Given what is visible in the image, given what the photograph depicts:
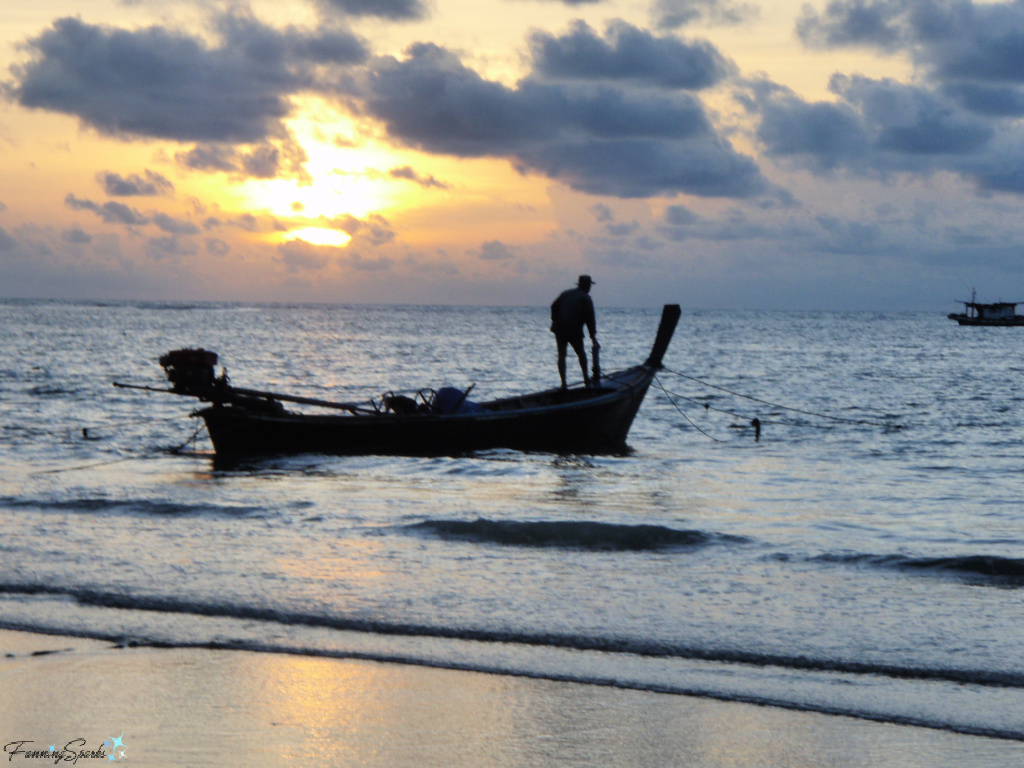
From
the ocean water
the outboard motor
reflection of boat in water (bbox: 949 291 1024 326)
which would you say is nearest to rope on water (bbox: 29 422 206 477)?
the ocean water

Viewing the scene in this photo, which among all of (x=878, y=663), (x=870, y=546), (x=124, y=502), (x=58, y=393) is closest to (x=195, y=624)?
(x=878, y=663)

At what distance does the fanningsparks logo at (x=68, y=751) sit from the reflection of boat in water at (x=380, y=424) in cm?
934

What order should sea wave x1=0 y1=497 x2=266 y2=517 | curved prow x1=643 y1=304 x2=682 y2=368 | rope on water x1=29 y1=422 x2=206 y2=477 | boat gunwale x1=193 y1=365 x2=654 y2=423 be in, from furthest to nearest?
curved prow x1=643 y1=304 x2=682 y2=368, boat gunwale x1=193 y1=365 x2=654 y2=423, rope on water x1=29 y1=422 x2=206 y2=477, sea wave x1=0 y1=497 x2=266 y2=517

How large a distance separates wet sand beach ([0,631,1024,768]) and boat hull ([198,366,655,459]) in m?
8.75

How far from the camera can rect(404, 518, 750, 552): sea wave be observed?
8633mm

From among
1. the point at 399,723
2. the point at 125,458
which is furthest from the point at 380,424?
the point at 399,723

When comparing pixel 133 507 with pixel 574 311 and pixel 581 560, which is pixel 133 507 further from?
pixel 574 311

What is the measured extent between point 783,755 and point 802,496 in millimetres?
8525

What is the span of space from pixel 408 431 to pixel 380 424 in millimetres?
438

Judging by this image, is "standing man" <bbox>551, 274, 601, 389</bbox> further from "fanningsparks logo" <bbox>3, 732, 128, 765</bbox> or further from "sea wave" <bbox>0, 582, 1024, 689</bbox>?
"fanningsparks logo" <bbox>3, 732, 128, 765</bbox>

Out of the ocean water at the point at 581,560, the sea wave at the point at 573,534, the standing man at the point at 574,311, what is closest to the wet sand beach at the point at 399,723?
the ocean water at the point at 581,560

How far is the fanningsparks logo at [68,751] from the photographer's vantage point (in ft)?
12.6

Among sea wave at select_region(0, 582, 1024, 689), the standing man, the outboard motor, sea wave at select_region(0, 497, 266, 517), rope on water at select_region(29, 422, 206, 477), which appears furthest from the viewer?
the standing man

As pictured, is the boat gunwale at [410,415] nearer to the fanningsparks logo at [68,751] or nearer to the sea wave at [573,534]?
the sea wave at [573,534]
